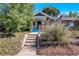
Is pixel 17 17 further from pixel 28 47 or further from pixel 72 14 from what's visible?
pixel 72 14

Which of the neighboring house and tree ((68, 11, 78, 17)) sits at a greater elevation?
tree ((68, 11, 78, 17))

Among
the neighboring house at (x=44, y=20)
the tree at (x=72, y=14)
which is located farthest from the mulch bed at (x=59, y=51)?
the tree at (x=72, y=14)

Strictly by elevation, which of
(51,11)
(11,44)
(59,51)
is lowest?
(59,51)

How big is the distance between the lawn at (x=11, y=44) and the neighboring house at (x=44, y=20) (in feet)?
0.74

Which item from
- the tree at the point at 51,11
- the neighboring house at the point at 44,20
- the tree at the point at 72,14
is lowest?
the neighboring house at the point at 44,20

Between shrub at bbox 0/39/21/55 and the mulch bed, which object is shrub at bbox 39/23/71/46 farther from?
shrub at bbox 0/39/21/55

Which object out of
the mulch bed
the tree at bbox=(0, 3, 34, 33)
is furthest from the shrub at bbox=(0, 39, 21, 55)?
the mulch bed

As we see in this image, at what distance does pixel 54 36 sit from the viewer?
24.3 ft

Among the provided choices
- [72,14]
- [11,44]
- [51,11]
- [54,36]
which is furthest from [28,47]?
[72,14]

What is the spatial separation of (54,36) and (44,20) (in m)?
0.30

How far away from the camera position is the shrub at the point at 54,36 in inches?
290

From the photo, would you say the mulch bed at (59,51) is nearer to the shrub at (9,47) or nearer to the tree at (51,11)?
the shrub at (9,47)

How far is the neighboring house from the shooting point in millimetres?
7316

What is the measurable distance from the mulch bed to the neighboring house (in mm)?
319
